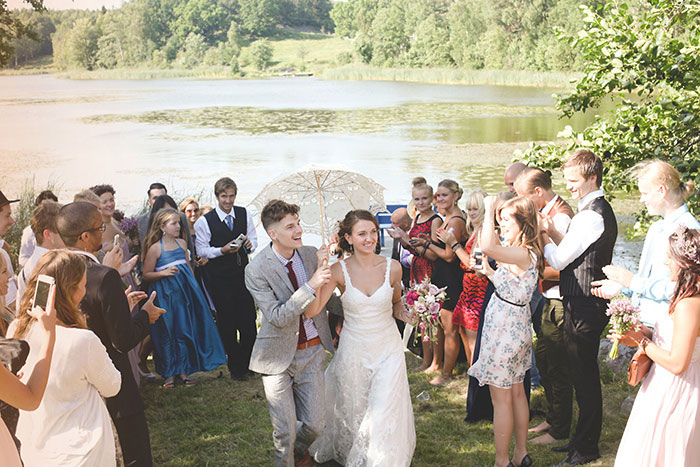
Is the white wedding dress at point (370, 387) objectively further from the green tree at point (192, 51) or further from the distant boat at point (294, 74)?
the distant boat at point (294, 74)

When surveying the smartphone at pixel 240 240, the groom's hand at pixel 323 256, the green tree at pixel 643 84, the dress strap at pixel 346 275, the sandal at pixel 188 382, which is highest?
the green tree at pixel 643 84

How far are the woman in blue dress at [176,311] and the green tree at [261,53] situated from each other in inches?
1935

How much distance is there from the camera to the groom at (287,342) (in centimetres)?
420

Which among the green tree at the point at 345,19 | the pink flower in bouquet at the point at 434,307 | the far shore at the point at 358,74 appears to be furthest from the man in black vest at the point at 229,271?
the green tree at the point at 345,19

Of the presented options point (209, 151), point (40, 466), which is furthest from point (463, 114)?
point (40, 466)

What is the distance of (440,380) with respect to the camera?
6.22 metres

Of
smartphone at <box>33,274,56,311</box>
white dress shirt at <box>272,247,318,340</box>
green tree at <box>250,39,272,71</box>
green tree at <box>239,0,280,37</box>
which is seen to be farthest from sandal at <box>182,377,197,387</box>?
green tree at <box>250,39,272,71</box>

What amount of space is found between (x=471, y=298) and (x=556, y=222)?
144 centimetres

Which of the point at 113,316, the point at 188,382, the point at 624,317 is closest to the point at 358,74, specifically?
the point at 188,382

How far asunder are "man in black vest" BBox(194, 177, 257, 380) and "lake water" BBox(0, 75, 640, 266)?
5.76 metres

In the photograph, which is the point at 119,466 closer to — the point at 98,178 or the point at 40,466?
the point at 40,466

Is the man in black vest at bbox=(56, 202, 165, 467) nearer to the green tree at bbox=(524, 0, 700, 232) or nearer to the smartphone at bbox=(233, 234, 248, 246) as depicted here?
the smartphone at bbox=(233, 234, 248, 246)

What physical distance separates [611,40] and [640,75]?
46 centimetres

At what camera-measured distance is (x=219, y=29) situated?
44656 mm
